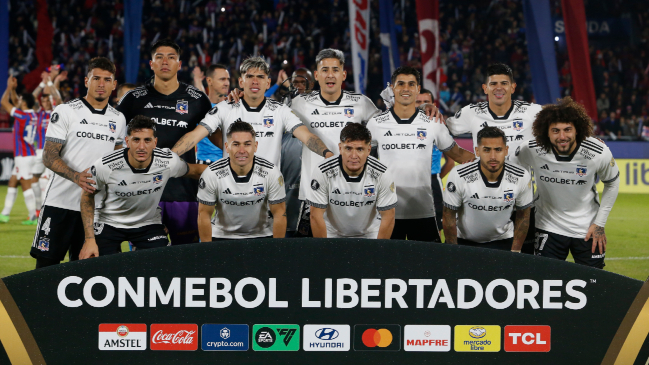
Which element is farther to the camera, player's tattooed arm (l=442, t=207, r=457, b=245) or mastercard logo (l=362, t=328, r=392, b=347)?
player's tattooed arm (l=442, t=207, r=457, b=245)

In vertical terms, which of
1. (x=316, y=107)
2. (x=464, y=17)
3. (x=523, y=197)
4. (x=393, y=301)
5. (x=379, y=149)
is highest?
(x=464, y=17)

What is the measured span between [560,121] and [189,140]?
2.72 metres

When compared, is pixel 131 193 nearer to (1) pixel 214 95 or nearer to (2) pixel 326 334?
(1) pixel 214 95

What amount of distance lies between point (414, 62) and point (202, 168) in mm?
17676

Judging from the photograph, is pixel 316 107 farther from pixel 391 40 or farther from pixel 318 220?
pixel 391 40

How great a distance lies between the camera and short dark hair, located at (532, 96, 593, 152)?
4598mm

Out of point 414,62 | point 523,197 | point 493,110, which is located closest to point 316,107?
point 493,110

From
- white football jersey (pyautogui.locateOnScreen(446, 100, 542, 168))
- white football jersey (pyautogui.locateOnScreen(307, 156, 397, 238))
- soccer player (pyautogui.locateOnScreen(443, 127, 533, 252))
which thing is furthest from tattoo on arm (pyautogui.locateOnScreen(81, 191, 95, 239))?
white football jersey (pyautogui.locateOnScreen(446, 100, 542, 168))

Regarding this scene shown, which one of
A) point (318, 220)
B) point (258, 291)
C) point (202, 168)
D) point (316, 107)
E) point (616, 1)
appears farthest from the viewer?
point (616, 1)

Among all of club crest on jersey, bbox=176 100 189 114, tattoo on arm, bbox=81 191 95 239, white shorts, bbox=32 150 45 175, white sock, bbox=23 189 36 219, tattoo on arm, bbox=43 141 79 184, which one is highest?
club crest on jersey, bbox=176 100 189 114

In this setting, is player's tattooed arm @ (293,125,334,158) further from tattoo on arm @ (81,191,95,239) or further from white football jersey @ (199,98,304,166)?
tattoo on arm @ (81,191,95,239)

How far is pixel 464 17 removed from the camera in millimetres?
24469

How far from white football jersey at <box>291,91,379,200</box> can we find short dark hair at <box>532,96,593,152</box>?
1.30 metres

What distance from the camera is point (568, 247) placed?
191 inches
